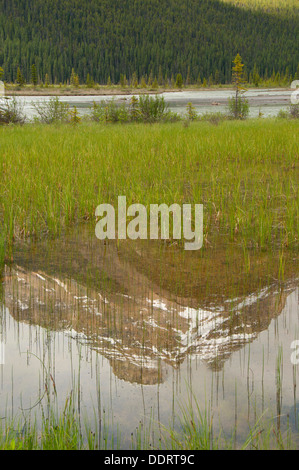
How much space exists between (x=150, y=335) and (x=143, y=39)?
13895 centimetres

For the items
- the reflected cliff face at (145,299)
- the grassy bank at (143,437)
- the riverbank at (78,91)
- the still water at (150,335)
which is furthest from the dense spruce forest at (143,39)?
the grassy bank at (143,437)

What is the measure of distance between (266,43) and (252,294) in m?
135

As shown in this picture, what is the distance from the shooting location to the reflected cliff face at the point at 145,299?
2916mm

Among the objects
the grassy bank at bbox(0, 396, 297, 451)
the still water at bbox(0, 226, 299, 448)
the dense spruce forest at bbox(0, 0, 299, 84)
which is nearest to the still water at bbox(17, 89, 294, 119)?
the dense spruce forest at bbox(0, 0, 299, 84)

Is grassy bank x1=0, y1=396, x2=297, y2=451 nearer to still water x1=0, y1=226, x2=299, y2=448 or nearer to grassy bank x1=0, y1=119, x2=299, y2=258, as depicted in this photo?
still water x1=0, y1=226, x2=299, y2=448

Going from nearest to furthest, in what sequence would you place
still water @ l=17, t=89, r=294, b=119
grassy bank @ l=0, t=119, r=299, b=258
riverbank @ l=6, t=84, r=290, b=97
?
grassy bank @ l=0, t=119, r=299, b=258
still water @ l=17, t=89, r=294, b=119
riverbank @ l=6, t=84, r=290, b=97

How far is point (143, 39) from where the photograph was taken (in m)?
132

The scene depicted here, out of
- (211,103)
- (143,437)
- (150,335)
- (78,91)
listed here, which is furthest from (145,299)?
(78,91)

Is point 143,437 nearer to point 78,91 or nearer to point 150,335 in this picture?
point 150,335

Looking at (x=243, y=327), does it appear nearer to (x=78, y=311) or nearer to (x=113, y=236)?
(x=78, y=311)

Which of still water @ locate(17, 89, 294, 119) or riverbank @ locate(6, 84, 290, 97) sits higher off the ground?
riverbank @ locate(6, 84, 290, 97)

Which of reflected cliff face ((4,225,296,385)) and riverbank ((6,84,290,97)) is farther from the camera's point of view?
riverbank ((6,84,290,97))

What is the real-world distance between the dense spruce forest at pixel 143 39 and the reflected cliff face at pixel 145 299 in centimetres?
8701

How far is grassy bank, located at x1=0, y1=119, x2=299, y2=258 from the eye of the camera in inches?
215
